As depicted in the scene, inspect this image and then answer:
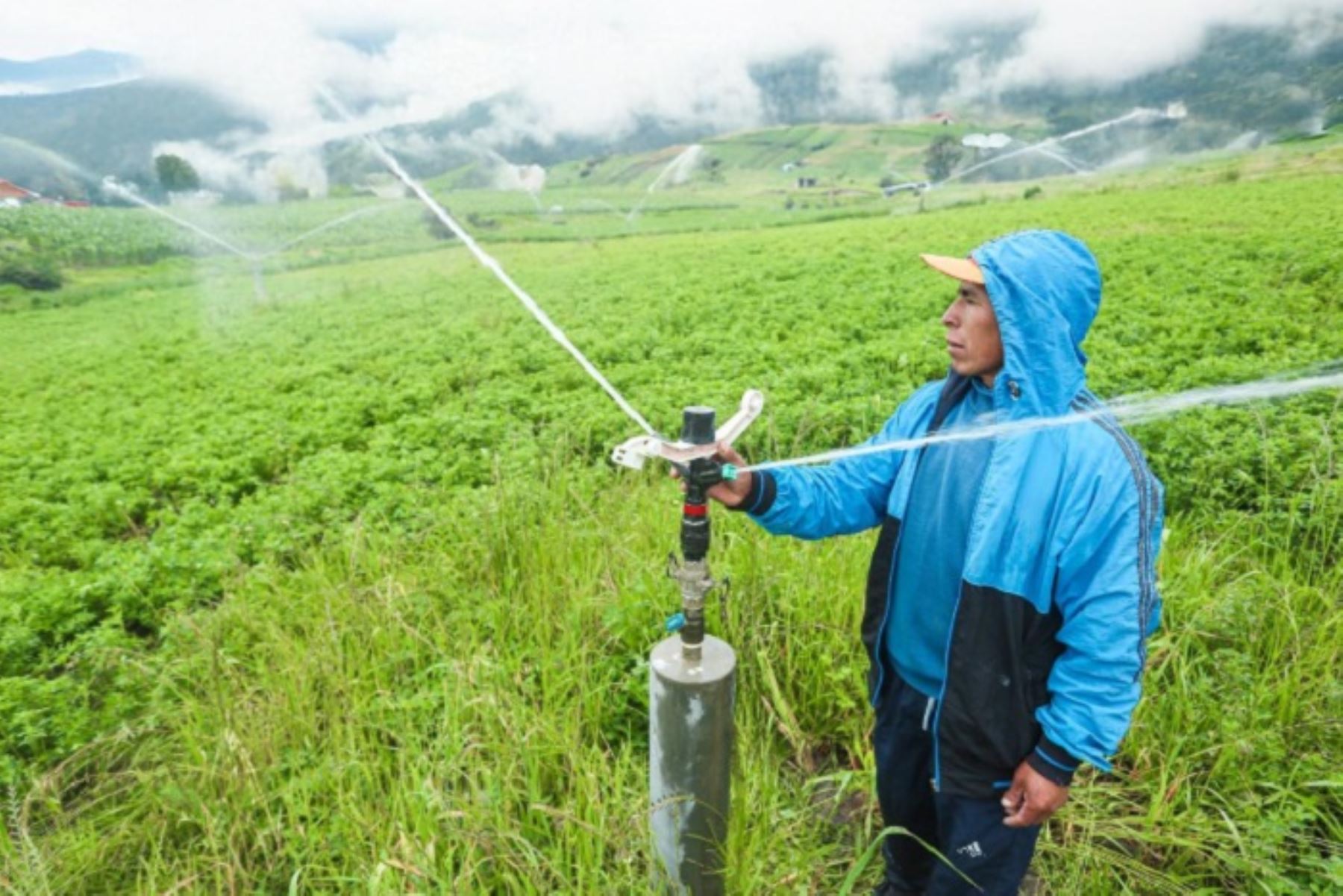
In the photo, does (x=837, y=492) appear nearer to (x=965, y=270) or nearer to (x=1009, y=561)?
(x=1009, y=561)

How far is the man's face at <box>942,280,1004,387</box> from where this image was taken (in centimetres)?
181

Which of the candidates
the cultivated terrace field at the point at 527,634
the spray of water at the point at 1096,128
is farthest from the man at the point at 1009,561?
the spray of water at the point at 1096,128

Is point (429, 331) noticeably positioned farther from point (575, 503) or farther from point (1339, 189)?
point (1339, 189)

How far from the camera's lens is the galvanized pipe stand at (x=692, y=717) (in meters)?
1.76

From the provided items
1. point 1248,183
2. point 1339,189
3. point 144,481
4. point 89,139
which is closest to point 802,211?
point 1248,183

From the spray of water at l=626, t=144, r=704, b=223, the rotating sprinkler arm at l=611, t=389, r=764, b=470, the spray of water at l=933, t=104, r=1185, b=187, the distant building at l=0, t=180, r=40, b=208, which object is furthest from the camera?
the spray of water at l=626, t=144, r=704, b=223

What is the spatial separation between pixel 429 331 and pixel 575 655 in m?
11.7

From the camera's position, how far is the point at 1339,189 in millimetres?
18031

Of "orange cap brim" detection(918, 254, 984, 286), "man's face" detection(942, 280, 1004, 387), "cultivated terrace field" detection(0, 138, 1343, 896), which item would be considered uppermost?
"orange cap brim" detection(918, 254, 984, 286)

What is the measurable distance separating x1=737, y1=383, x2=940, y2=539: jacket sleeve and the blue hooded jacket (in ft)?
1.39

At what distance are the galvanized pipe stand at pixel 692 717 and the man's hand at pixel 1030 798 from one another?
2.29 ft

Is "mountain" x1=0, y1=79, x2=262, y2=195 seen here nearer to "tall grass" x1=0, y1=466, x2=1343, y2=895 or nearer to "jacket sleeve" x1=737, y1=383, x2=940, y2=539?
"tall grass" x1=0, y1=466, x2=1343, y2=895

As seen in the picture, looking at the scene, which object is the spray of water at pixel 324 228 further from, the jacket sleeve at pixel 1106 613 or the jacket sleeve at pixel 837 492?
the jacket sleeve at pixel 1106 613

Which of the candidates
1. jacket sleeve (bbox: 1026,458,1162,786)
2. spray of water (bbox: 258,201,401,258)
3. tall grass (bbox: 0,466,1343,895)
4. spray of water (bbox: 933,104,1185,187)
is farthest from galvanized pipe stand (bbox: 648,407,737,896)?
spray of water (bbox: 933,104,1185,187)
